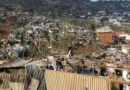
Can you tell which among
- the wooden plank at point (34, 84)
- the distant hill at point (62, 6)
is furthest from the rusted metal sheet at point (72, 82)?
the distant hill at point (62, 6)

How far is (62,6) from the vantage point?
4441 inches

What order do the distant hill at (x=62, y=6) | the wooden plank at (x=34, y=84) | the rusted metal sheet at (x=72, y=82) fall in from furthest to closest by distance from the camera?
the distant hill at (x=62, y=6) < the wooden plank at (x=34, y=84) < the rusted metal sheet at (x=72, y=82)

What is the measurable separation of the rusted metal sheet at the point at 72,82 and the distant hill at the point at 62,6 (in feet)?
253

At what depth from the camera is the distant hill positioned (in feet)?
315

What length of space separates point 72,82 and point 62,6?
104m

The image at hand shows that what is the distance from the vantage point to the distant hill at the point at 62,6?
95.9 metres

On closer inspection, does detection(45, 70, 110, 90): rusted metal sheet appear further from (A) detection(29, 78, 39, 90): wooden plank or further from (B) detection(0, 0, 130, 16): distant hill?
(B) detection(0, 0, 130, 16): distant hill

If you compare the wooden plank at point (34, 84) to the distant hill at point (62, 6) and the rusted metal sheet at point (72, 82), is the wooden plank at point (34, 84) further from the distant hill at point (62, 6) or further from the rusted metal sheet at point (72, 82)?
the distant hill at point (62, 6)

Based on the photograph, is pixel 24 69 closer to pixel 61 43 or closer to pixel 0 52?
pixel 0 52

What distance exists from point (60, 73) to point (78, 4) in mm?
115353

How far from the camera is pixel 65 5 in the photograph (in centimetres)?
11419

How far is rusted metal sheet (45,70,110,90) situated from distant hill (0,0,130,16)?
77.1 m

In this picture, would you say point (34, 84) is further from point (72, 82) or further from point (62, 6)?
A: point (62, 6)

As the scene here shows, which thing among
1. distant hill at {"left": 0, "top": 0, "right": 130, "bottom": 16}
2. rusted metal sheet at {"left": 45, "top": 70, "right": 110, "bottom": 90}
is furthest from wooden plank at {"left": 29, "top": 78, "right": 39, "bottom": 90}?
distant hill at {"left": 0, "top": 0, "right": 130, "bottom": 16}
